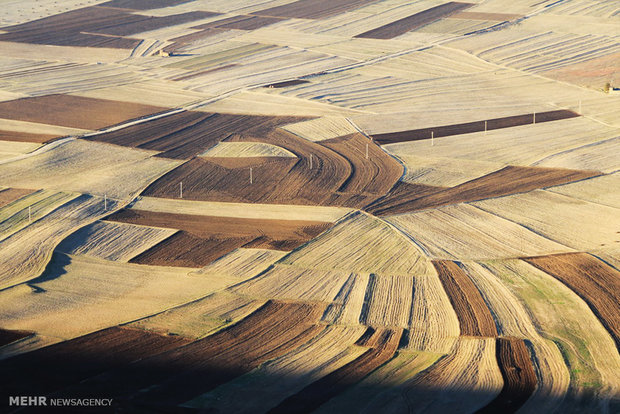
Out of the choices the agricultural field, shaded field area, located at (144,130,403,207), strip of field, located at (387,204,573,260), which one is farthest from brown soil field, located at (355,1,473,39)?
strip of field, located at (387,204,573,260)

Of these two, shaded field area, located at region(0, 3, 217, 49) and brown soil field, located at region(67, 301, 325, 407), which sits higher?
shaded field area, located at region(0, 3, 217, 49)

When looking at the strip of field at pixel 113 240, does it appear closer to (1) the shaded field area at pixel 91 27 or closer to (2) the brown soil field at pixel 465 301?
(2) the brown soil field at pixel 465 301

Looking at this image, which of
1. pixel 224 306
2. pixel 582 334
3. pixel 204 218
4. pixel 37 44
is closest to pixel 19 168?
pixel 204 218

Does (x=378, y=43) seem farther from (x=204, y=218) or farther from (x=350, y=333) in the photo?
(x=350, y=333)

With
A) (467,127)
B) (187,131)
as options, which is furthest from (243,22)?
(467,127)

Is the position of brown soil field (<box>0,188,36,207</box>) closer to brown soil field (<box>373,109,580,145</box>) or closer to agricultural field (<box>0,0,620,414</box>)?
agricultural field (<box>0,0,620,414</box>)

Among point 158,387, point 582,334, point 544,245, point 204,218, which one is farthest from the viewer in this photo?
point 204,218
